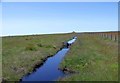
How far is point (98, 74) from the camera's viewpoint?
2097 centimetres

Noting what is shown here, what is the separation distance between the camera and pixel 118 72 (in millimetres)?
21438

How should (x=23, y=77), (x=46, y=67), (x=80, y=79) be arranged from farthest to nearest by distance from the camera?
(x=46, y=67), (x=23, y=77), (x=80, y=79)

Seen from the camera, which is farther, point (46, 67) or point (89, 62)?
point (46, 67)

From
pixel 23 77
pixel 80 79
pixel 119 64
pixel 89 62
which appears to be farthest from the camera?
pixel 89 62

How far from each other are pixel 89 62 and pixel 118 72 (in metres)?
6.55

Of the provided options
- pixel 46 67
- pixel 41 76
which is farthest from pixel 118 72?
pixel 46 67

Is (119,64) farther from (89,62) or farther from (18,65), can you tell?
(18,65)

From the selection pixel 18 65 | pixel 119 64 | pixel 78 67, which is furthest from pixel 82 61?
pixel 18 65

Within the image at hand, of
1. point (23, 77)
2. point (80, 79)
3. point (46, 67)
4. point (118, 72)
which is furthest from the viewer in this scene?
point (46, 67)

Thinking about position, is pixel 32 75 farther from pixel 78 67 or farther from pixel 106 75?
pixel 106 75

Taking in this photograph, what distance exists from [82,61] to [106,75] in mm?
8738

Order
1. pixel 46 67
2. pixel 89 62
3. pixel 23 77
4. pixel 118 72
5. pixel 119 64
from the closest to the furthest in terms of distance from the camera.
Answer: pixel 118 72 → pixel 23 77 → pixel 119 64 → pixel 89 62 → pixel 46 67

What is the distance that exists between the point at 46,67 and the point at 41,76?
5436 millimetres

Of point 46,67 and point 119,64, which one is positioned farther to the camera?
point 46,67
